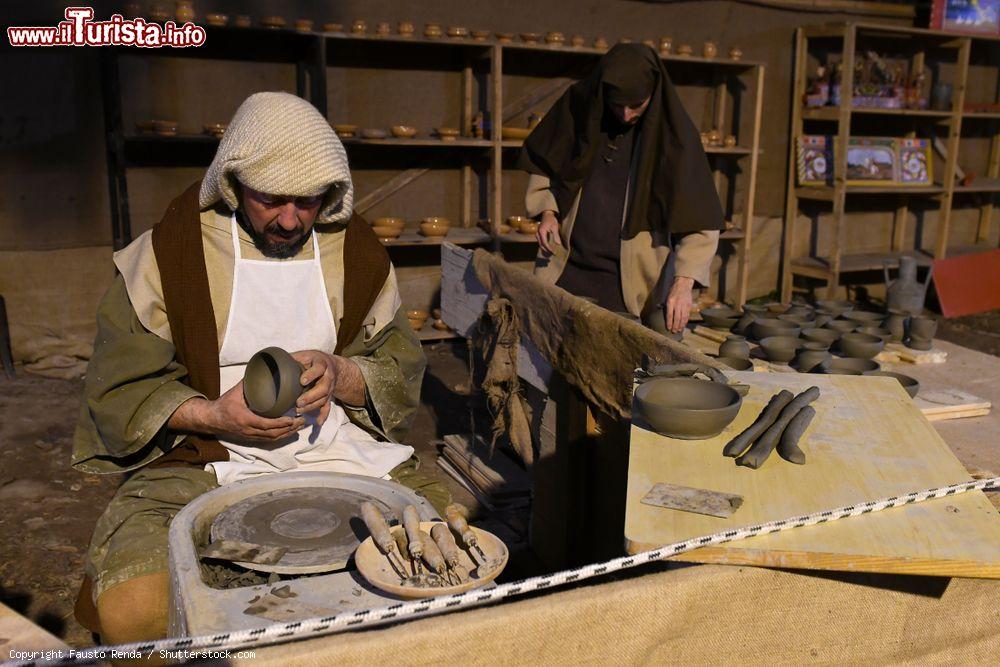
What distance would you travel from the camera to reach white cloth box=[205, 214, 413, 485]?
2479 millimetres

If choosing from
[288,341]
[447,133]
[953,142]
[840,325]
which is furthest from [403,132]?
[953,142]

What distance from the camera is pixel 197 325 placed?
2395 mm

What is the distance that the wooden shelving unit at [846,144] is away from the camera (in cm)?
789

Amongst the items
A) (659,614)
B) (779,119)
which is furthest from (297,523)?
(779,119)

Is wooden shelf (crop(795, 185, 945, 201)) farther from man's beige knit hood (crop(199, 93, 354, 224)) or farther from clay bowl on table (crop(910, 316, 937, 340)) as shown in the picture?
man's beige knit hood (crop(199, 93, 354, 224))

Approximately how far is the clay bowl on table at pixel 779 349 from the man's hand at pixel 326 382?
75.1 inches

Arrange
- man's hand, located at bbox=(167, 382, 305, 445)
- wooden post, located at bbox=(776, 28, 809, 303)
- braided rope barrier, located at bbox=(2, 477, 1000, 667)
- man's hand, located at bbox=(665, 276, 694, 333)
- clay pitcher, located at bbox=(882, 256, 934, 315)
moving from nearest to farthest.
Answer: braided rope barrier, located at bbox=(2, 477, 1000, 667)
man's hand, located at bbox=(167, 382, 305, 445)
man's hand, located at bbox=(665, 276, 694, 333)
clay pitcher, located at bbox=(882, 256, 934, 315)
wooden post, located at bbox=(776, 28, 809, 303)

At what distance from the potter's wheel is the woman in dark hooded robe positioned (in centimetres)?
212

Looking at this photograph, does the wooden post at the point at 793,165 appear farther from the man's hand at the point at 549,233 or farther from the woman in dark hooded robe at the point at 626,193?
the man's hand at the point at 549,233

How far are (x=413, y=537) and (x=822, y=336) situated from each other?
280 centimetres

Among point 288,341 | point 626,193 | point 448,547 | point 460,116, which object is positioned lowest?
point 448,547

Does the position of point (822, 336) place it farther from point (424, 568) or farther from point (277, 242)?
point (424, 568)

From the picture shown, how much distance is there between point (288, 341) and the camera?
8.34ft

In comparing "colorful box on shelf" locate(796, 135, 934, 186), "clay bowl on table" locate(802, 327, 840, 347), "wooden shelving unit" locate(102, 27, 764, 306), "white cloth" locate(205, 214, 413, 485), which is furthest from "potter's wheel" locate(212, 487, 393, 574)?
"colorful box on shelf" locate(796, 135, 934, 186)
